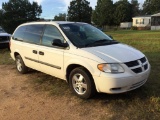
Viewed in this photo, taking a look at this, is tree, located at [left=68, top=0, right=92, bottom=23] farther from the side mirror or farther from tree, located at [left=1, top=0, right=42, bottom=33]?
the side mirror

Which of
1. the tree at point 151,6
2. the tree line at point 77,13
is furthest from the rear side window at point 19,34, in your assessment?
the tree at point 151,6

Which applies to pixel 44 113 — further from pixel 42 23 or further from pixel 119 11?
pixel 119 11

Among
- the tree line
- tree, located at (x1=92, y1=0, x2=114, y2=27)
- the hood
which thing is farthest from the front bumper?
tree, located at (x1=92, y1=0, x2=114, y2=27)

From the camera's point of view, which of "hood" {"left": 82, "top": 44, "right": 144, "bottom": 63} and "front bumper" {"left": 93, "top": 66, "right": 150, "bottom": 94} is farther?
"hood" {"left": 82, "top": 44, "right": 144, "bottom": 63}

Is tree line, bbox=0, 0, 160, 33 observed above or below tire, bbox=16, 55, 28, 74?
above

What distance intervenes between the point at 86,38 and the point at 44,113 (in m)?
2.11

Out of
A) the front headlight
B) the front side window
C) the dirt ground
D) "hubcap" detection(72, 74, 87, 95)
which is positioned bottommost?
the dirt ground

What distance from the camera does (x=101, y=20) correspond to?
232 feet

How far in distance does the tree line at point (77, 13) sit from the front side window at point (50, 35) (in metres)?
49.3

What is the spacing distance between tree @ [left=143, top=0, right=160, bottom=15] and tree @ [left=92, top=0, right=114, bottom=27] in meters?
27.6

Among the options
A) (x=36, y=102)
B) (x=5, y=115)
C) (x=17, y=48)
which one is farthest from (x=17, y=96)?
(x=17, y=48)

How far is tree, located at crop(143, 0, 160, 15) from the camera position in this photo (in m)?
94.2

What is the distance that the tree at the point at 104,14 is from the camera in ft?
232

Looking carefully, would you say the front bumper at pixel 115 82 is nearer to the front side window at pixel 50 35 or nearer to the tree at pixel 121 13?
the front side window at pixel 50 35
